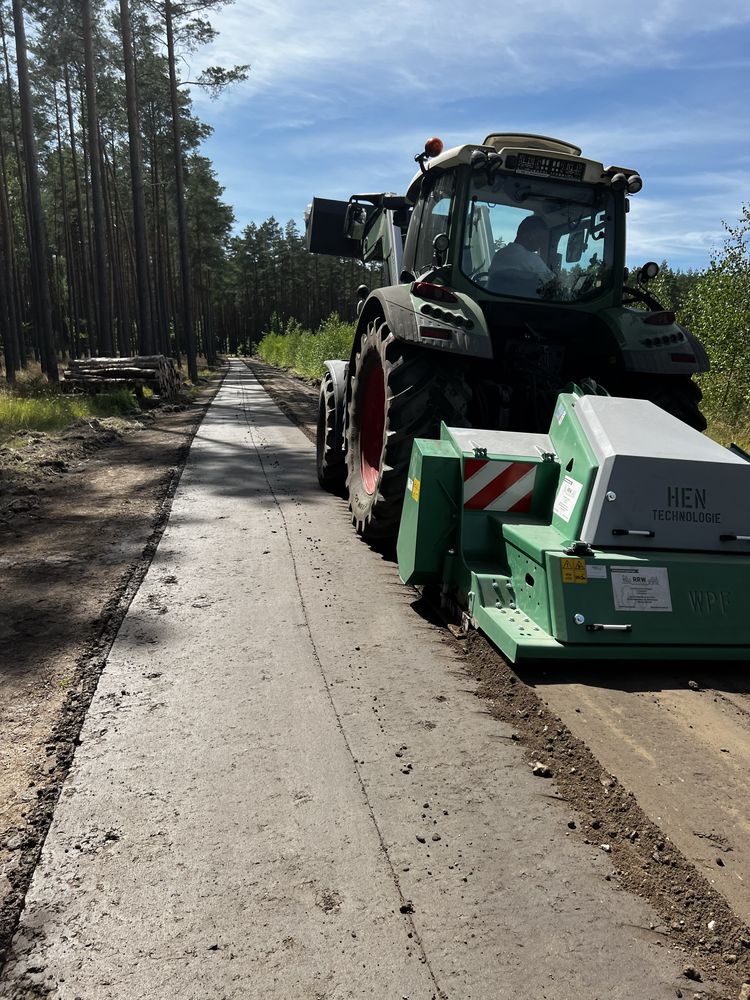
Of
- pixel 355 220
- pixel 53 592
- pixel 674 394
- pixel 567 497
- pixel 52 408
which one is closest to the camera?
pixel 567 497

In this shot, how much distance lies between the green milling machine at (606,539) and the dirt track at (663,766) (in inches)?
5.8

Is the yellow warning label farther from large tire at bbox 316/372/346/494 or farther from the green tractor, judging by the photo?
large tire at bbox 316/372/346/494

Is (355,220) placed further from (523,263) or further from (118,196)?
(118,196)

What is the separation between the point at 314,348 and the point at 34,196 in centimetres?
1323

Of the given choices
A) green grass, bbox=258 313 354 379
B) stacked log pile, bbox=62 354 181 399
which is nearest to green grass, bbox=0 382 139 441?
stacked log pile, bbox=62 354 181 399

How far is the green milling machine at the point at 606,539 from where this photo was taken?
3113mm

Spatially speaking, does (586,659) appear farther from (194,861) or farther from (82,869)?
(82,869)

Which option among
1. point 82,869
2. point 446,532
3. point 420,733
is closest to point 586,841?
point 420,733

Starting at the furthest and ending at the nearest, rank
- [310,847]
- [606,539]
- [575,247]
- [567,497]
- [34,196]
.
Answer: [34,196], [575,247], [567,497], [606,539], [310,847]

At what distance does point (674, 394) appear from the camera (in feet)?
15.9

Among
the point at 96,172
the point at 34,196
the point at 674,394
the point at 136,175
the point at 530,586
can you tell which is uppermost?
the point at 136,175

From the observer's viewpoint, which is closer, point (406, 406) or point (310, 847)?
point (310, 847)

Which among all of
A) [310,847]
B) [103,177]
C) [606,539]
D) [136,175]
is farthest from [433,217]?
[103,177]

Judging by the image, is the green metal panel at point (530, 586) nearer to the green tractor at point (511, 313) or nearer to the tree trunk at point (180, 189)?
the green tractor at point (511, 313)
